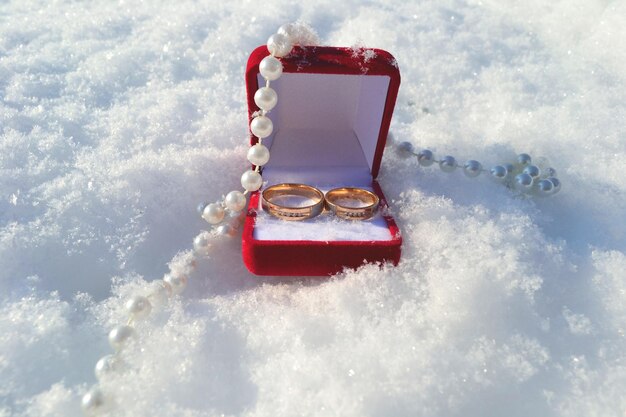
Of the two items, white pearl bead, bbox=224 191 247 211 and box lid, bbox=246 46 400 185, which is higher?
box lid, bbox=246 46 400 185

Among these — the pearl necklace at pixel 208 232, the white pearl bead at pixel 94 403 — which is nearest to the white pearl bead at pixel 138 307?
the pearl necklace at pixel 208 232

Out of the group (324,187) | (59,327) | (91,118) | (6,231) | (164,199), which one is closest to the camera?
(59,327)

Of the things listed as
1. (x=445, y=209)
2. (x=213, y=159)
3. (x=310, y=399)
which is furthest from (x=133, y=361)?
(x=445, y=209)

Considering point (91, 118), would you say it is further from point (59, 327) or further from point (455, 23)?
point (455, 23)

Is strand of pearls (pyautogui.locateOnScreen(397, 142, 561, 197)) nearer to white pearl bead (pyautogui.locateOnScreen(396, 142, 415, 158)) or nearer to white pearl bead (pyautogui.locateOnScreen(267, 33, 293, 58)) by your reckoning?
white pearl bead (pyautogui.locateOnScreen(396, 142, 415, 158))

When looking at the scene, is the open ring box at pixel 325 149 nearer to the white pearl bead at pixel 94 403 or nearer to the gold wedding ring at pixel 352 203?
the gold wedding ring at pixel 352 203

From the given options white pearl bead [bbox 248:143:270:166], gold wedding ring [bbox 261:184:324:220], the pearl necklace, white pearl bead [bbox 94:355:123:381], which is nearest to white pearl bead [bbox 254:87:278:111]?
the pearl necklace
